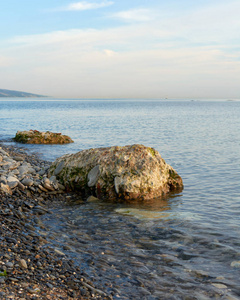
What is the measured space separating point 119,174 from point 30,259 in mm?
6346

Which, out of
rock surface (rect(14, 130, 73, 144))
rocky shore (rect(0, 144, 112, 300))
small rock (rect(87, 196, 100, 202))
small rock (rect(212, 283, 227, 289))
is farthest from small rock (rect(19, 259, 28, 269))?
rock surface (rect(14, 130, 73, 144))

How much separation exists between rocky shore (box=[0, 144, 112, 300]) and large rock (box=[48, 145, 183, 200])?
5.45 feet

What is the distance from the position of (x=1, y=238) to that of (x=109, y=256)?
261 cm

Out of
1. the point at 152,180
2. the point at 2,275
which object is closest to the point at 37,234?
the point at 2,275

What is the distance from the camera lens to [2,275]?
5.48m

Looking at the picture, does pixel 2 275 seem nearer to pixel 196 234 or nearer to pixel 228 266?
pixel 228 266

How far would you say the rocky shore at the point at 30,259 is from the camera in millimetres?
5316

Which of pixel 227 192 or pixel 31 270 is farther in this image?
pixel 227 192

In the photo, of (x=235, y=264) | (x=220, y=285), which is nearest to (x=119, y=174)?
(x=235, y=264)

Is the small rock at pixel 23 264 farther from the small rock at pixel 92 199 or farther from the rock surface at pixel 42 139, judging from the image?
the rock surface at pixel 42 139

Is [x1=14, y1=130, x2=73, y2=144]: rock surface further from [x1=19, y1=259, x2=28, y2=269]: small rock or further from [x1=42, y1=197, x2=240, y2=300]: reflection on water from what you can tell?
[x1=19, y1=259, x2=28, y2=269]: small rock

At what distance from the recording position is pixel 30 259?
6484mm

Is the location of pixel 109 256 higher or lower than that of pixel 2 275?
lower

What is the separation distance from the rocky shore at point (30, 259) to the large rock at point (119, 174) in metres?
1.66
